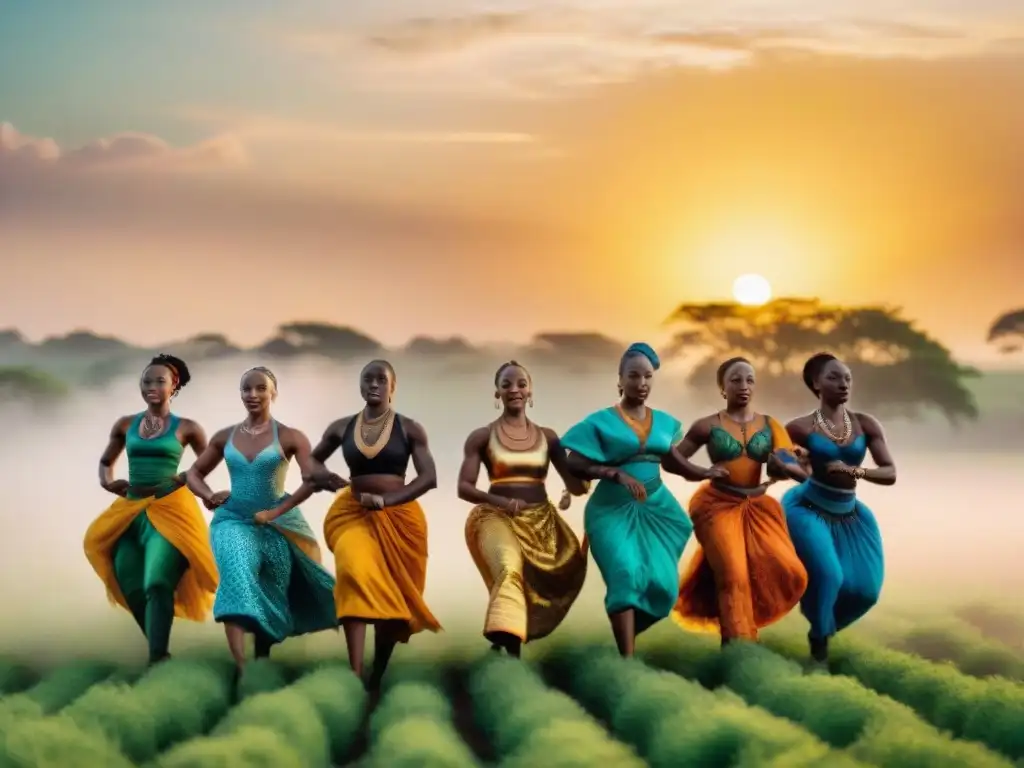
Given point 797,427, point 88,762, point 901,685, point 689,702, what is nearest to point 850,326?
point 797,427

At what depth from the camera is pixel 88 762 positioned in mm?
7336

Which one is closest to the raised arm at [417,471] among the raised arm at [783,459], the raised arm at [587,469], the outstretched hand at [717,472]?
the raised arm at [587,469]

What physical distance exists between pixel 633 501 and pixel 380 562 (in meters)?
1.59

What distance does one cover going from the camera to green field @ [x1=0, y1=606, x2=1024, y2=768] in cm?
749

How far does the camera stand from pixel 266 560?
10.2 metres

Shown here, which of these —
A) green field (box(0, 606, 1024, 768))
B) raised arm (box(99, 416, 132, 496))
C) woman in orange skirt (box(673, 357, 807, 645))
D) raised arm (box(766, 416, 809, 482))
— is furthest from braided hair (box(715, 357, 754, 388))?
raised arm (box(99, 416, 132, 496))

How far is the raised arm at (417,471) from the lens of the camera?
10047 millimetres

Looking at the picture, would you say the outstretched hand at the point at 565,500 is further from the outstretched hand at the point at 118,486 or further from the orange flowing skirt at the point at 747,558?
the outstretched hand at the point at 118,486

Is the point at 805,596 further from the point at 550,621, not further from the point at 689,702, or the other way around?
the point at 689,702

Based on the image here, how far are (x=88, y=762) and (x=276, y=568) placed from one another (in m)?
3.02

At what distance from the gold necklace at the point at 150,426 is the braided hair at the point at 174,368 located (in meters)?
0.22

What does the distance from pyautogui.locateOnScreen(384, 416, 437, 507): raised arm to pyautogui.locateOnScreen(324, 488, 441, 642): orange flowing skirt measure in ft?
0.40

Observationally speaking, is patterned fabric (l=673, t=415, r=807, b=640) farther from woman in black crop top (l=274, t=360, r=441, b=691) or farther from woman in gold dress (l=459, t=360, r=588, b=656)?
woman in black crop top (l=274, t=360, r=441, b=691)

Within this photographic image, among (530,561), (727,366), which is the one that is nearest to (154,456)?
(530,561)
